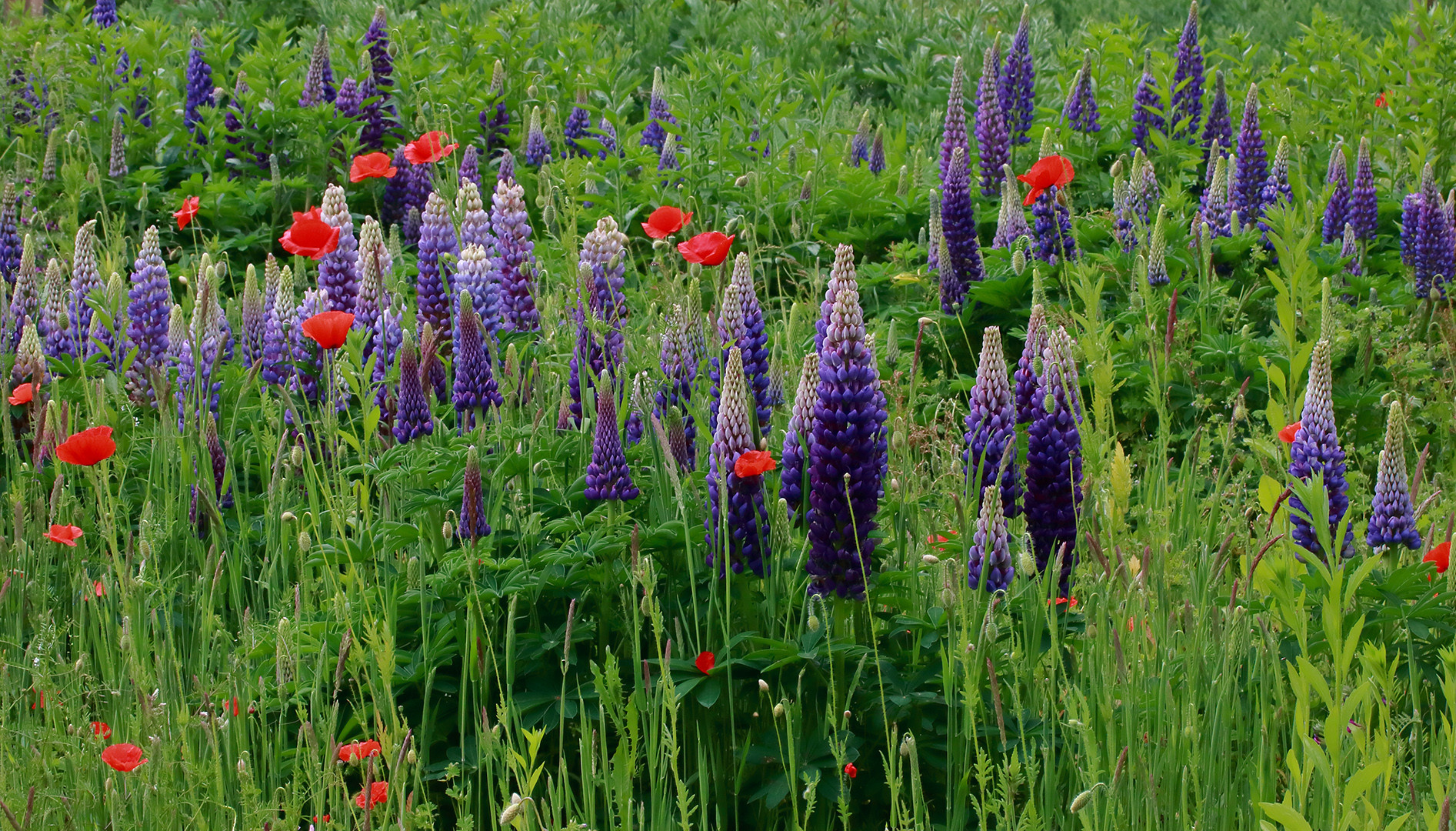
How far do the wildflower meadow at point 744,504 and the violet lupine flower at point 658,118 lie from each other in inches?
21.1

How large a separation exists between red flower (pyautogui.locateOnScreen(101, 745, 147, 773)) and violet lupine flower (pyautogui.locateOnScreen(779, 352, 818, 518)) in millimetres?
1184

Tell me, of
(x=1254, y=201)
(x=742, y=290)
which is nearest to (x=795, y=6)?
(x=1254, y=201)

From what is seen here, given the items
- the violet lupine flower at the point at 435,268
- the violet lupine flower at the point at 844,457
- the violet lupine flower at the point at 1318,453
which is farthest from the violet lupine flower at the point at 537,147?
the violet lupine flower at the point at 1318,453

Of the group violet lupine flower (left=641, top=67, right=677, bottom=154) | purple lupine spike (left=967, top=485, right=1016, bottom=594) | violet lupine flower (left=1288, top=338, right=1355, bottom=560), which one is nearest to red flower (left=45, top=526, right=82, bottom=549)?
purple lupine spike (left=967, top=485, right=1016, bottom=594)

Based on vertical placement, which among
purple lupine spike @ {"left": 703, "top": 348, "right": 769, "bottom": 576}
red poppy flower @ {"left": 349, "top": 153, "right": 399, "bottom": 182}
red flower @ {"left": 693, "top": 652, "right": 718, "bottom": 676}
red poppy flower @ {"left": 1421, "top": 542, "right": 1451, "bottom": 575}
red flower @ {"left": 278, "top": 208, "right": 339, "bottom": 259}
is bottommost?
red flower @ {"left": 693, "top": 652, "right": 718, "bottom": 676}

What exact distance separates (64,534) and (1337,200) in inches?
181

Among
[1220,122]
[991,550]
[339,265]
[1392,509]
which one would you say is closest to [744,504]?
[991,550]

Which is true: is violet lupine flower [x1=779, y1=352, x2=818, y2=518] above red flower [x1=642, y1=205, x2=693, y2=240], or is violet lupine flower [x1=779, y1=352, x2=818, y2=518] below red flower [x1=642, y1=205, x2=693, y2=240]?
below

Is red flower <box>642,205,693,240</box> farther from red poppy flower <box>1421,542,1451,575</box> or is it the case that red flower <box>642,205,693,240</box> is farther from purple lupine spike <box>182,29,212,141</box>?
purple lupine spike <box>182,29,212,141</box>

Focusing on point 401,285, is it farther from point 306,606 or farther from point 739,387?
point 739,387

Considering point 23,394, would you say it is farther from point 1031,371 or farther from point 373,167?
point 1031,371

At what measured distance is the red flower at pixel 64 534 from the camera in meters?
2.75

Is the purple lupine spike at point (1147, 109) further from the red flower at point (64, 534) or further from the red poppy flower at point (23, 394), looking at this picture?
the red flower at point (64, 534)

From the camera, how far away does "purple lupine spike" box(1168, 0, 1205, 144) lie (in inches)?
236
